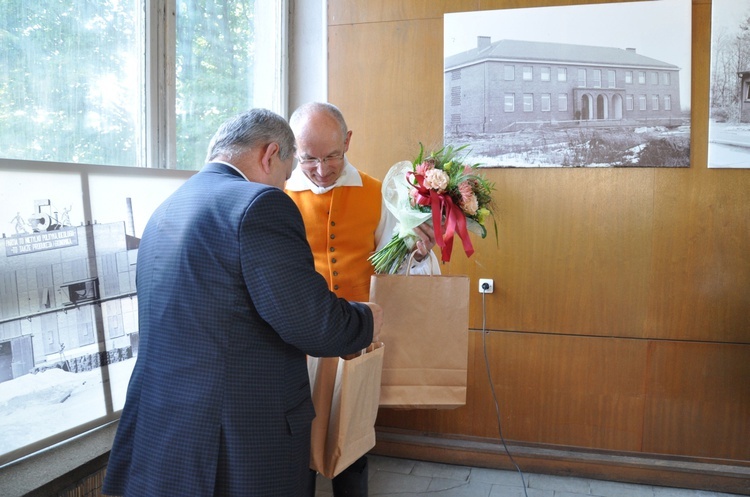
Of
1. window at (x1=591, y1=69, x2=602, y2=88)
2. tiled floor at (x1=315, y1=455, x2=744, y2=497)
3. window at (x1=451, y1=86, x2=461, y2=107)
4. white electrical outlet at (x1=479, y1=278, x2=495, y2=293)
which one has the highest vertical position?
window at (x1=591, y1=69, x2=602, y2=88)

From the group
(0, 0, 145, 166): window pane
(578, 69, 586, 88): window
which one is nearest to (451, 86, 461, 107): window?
(578, 69, 586, 88): window

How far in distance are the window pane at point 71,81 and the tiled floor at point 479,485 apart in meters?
2.01

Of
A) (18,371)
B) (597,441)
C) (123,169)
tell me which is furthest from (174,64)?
(597,441)

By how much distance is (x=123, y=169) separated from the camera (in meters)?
2.41

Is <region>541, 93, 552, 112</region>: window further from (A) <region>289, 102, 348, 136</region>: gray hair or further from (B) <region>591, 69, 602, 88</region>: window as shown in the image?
(A) <region>289, 102, 348, 136</region>: gray hair

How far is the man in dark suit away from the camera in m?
1.56

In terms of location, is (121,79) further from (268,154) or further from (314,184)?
(268,154)

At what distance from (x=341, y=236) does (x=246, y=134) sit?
88cm

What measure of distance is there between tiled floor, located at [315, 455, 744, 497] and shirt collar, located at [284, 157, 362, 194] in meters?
1.62

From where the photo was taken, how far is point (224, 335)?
1.58 m

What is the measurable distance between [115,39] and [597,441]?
302cm

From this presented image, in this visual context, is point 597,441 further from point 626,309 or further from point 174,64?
point 174,64

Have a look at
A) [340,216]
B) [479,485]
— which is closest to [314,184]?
[340,216]

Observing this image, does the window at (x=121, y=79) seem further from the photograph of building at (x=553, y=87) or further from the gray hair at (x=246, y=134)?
the photograph of building at (x=553, y=87)
